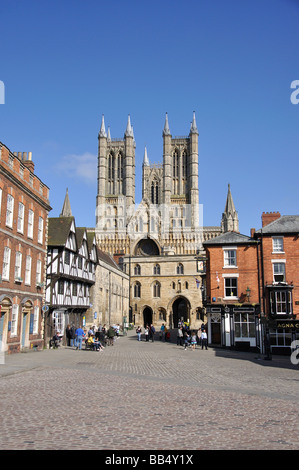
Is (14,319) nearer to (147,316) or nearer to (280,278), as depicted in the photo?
(280,278)

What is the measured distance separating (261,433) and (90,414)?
10.8ft

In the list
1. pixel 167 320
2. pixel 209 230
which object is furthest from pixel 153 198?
pixel 167 320

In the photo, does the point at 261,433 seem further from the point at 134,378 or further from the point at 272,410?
the point at 134,378

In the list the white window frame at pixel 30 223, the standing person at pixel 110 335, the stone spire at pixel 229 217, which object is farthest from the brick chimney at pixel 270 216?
the stone spire at pixel 229 217

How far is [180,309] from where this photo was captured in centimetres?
6925

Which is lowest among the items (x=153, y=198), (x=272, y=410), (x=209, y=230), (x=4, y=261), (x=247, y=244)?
(x=272, y=410)

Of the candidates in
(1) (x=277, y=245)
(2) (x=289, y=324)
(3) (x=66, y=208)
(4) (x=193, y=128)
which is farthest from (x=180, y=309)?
(4) (x=193, y=128)

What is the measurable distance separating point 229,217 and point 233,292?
59.1 meters

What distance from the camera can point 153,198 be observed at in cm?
10356

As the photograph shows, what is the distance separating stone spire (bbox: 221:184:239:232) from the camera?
87.3m

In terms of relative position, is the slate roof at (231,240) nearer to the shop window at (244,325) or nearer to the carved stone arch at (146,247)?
the shop window at (244,325)

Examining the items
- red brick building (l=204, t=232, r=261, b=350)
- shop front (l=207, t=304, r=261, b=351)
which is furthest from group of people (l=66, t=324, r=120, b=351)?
shop front (l=207, t=304, r=261, b=351)

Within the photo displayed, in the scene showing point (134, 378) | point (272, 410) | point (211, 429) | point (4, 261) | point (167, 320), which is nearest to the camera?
point (211, 429)

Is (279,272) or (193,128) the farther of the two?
(193,128)
